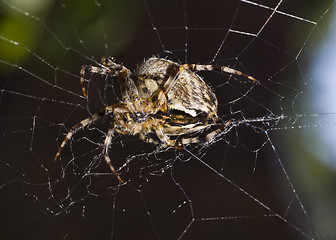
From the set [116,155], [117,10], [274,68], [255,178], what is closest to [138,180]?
[116,155]

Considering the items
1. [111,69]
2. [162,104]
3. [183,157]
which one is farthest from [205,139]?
[183,157]

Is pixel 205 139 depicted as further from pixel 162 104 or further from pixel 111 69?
pixel 111 69

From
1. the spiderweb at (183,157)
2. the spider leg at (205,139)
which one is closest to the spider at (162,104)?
the spider leg at (205,139)

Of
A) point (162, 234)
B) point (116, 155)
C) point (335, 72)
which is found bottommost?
point (162, 234)

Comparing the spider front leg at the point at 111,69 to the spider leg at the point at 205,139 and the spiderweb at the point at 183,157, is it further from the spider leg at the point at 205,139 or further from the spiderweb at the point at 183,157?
the spiderweb at the point at 183,157

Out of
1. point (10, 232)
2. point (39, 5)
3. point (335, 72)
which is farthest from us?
point (10, 232)

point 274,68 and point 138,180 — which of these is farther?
point 274,68

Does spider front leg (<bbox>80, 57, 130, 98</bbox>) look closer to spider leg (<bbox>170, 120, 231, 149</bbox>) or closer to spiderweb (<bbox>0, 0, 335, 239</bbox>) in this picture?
spider leg (<bbox>170, 120, 231, 149</bbox>)

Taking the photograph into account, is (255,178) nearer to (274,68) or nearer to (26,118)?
(274,68)
